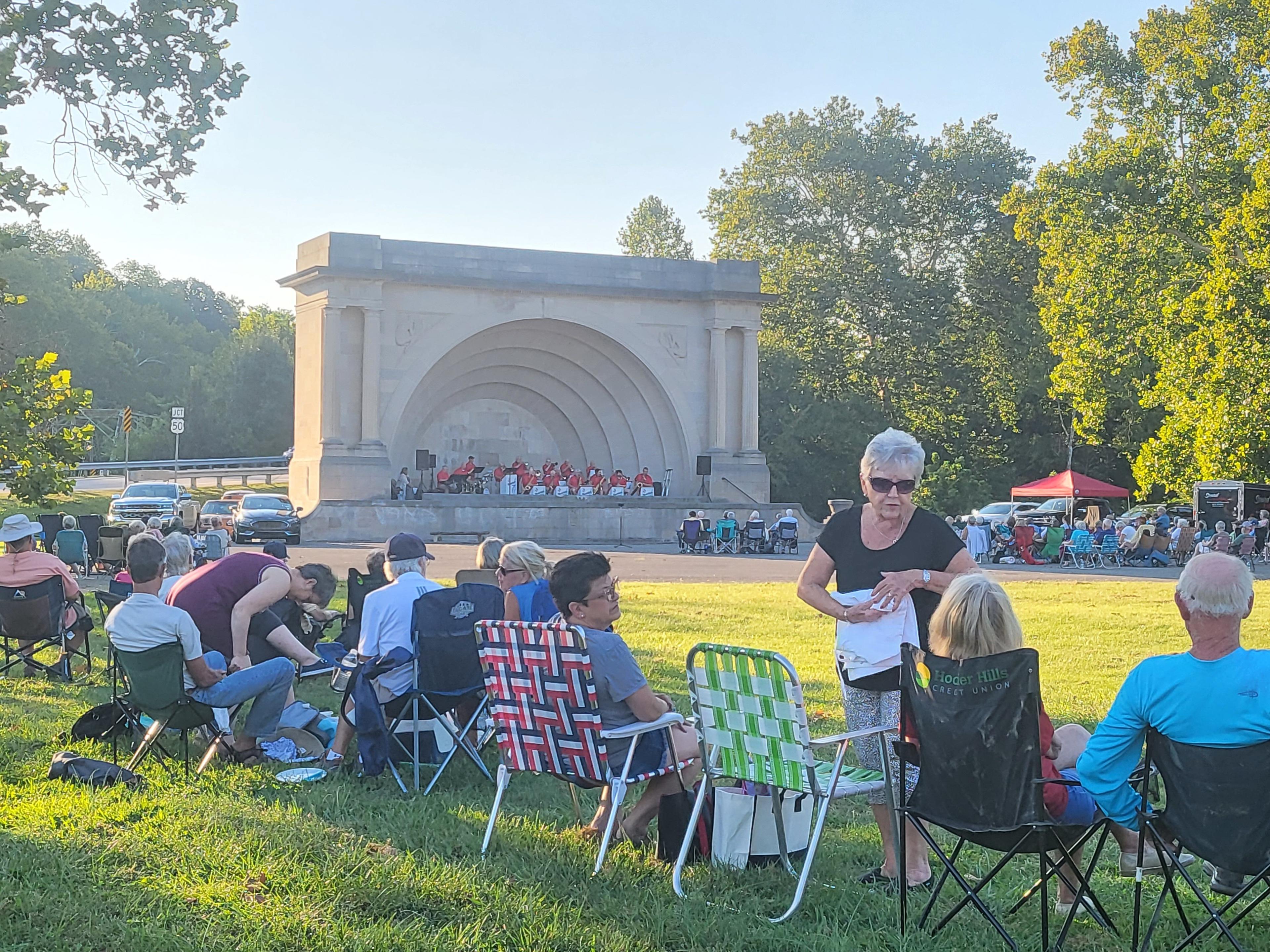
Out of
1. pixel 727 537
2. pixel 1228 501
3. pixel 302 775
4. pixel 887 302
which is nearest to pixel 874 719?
pixel 302 775

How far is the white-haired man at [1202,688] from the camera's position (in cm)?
417

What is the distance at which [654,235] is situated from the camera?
72.8 metres

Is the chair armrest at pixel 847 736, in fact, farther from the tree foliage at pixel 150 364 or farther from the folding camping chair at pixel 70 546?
the tree foliage at pixel 150 364

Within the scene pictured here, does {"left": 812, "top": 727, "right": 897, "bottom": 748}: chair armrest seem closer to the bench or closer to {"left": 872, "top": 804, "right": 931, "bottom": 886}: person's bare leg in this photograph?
{"left": 872, "top": 804, "right": 931, "bottom": 886}: person's bare leg

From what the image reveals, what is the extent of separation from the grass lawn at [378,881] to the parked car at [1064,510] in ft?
95.9

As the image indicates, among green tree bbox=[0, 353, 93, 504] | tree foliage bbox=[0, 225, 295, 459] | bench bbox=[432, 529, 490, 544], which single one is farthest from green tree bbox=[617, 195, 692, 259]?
green tree bbox=[0, 353, 93, 504]

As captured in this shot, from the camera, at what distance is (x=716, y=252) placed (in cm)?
5431

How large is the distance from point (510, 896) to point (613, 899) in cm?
36

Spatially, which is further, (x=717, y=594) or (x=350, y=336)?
(x=350, y=336)

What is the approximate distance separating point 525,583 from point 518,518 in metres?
28.5

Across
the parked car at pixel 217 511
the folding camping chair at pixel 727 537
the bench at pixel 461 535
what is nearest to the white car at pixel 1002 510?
the folding camping chair at pixel 727 537

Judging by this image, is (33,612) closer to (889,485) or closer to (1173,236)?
(889,485)

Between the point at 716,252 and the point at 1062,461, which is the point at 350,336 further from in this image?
the point at 1062,461

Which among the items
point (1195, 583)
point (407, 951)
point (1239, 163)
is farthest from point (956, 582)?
point (1239, 163)
